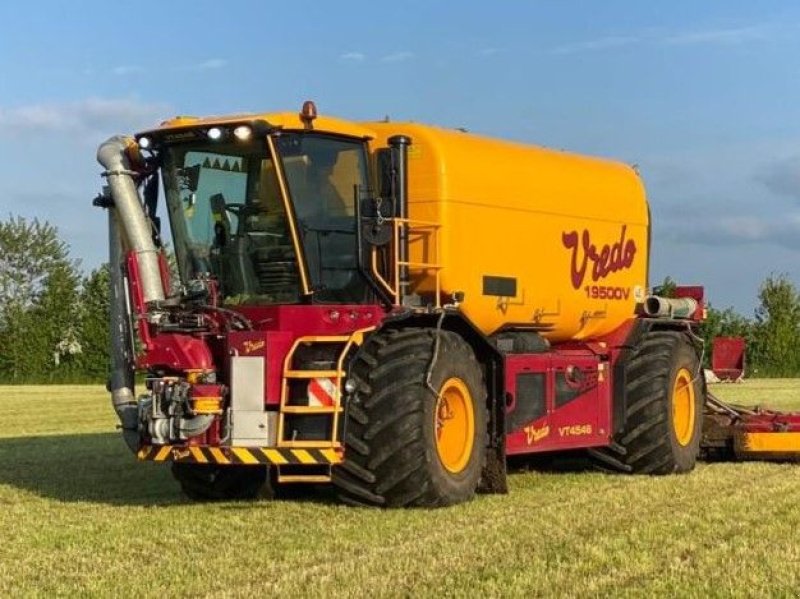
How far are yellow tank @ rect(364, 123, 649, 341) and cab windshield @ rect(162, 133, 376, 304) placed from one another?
621mm

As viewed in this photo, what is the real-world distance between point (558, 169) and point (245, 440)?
4.57 metres

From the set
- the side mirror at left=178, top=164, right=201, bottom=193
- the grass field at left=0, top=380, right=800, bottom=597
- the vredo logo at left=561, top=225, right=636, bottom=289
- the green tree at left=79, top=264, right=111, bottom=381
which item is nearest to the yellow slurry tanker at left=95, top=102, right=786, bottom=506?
the side mirror at left=178, top=164, right=201, bottom=193

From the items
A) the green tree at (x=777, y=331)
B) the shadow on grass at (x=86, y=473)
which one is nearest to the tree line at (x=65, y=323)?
the green tree at (x=777, y=331)

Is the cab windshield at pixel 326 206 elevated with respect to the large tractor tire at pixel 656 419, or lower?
elevated

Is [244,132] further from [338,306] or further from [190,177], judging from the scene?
[338,306]

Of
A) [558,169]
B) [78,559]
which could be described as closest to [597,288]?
[558,169]

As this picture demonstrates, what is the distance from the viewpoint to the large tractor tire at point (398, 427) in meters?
9.09

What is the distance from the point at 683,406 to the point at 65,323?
57.7 m

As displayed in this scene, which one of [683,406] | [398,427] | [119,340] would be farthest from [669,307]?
[119,340]

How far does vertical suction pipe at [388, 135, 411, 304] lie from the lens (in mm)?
9992

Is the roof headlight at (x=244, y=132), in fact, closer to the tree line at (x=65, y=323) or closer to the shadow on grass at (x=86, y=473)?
the shadow on grass at (x=86, y=473)

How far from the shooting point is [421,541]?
769cm

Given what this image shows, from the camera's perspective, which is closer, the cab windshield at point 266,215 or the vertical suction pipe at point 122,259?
the cab windshield at point 266,215

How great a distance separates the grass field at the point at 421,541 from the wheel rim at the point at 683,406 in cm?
121
